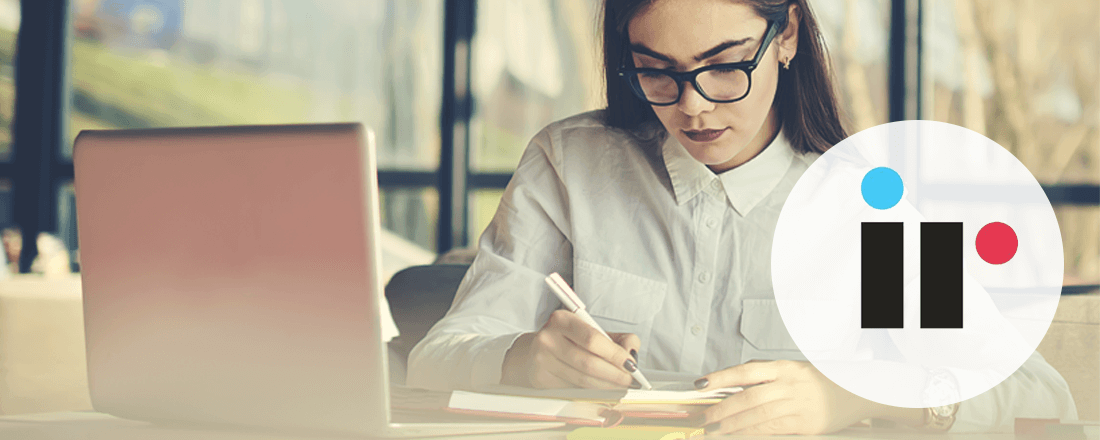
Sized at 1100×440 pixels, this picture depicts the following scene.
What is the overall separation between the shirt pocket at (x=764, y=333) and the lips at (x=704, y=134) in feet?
0.89

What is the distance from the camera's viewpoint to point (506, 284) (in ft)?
4.10

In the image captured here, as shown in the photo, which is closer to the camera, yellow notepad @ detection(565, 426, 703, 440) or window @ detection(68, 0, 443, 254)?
yellow notepad @ detection(565, 426, 703, 440)

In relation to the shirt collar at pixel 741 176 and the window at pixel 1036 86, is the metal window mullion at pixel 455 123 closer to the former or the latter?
the window at pixel 1036 86

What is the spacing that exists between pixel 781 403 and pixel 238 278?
0.51 meters

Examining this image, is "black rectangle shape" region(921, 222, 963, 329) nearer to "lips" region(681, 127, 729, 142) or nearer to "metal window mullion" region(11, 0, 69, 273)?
"lips" region(681, 127, 729, 142)

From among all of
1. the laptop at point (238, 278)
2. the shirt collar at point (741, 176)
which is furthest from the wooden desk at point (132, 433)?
the shirt collar at point (741, 176)

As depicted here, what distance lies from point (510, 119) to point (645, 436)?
10.4 ft

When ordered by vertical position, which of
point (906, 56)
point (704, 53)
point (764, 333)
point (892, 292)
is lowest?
point (764, 333)

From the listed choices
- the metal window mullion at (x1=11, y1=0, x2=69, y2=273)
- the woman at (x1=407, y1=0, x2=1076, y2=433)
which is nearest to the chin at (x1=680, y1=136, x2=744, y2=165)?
the woman at (x1=407, y1=0, x2=1076, y2=433)

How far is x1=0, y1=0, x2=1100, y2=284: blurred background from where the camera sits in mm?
3684

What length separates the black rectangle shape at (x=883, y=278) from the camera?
3.35ft

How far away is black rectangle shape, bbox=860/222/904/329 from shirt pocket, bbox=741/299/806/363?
140 millimetres

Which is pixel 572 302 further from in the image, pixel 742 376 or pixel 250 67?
pixel 250 67

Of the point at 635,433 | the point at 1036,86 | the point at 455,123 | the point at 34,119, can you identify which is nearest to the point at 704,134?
the point at 635,433
